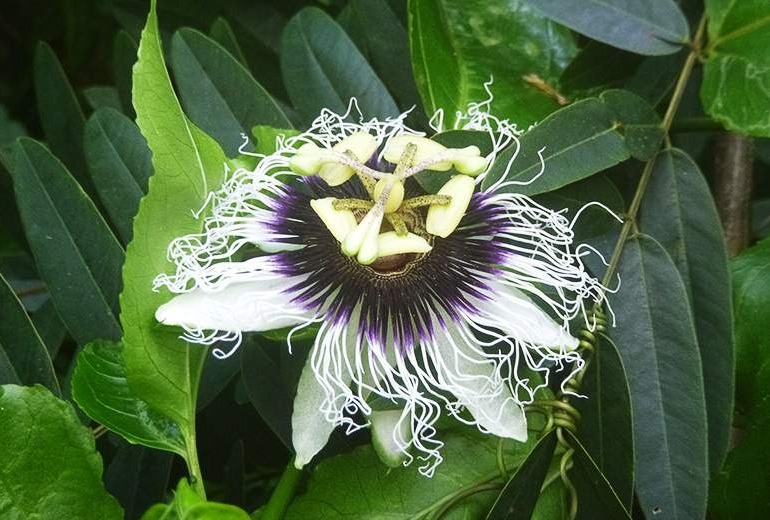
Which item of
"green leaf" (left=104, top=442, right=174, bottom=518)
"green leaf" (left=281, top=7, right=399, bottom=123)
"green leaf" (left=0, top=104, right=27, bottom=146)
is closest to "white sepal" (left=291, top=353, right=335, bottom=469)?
"green leaf" (left=104, top=442, right=174, bottom=518)

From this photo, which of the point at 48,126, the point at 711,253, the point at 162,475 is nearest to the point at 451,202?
the point at 711,253

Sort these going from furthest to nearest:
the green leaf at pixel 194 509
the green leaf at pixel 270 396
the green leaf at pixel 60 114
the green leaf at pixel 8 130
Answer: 1. the green leaf at pixel 8 130
2. the green leaf at pixel 60 114
3. the green leaf at pixel 270 396
4. the green leaf at pixel 194 509

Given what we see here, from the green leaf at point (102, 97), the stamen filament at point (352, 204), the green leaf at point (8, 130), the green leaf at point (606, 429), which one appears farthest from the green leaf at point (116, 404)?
the green leaf at point (8, 130)

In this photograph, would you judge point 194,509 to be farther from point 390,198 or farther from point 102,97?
point 102,97

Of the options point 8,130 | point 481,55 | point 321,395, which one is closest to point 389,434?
point 321,395

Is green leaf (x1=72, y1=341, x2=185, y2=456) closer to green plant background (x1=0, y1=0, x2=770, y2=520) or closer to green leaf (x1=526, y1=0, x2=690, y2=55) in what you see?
green plant background (x1=0, y1=0, x2=770, y2=520)

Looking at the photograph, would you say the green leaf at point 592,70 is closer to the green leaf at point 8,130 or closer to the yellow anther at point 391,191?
the yellow anther at point 391,191
